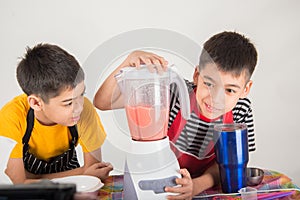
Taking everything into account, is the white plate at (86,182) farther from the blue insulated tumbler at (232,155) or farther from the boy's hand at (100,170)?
the blue insulated tumbler at (232,155)

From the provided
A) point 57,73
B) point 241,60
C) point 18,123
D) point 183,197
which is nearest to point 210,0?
point 241,60

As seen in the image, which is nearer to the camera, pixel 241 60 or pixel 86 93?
pixel 86 93

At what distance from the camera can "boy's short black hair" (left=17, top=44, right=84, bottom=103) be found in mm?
1205

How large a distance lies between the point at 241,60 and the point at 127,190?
1.56 ft

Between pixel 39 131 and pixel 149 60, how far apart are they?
0.55 m

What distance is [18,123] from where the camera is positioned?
122 cm

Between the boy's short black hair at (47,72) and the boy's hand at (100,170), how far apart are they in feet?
0.78

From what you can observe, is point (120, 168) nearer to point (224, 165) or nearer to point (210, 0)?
point (224, 165)

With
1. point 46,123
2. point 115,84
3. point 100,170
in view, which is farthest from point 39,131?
point 115,84

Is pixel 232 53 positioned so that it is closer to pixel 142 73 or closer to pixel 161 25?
pixel 142 73

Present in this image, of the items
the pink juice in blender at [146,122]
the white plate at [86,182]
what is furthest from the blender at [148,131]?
the white plate at [86,182]

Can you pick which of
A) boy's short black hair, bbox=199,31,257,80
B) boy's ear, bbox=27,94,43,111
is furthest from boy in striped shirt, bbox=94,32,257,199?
boy's ear, bbox=27,94,43,111

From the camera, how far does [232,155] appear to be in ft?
3.24

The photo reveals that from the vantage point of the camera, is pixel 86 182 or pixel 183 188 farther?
pixel 86 182
